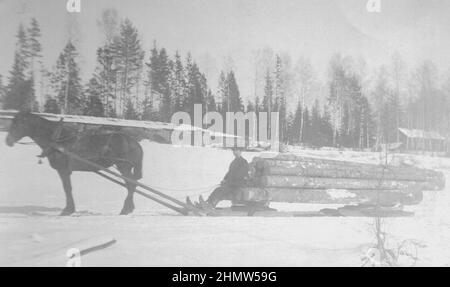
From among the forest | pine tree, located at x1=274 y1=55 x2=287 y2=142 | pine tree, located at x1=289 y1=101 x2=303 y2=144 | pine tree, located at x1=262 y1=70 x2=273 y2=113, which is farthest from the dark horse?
pine tree, located at x1=289 y1=101 x2=303 y2=144

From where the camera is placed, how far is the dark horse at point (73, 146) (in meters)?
5.27

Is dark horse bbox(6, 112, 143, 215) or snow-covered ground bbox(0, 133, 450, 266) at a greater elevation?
dark horse bbox(6, 112, 143, 215)

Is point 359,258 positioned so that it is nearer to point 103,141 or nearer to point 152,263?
point 152,263

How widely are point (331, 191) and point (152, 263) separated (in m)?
3.38

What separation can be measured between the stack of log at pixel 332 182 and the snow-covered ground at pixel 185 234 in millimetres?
385

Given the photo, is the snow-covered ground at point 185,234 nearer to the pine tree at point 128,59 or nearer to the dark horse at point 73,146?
the dark horse at point 73,146

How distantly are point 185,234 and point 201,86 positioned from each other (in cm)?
330

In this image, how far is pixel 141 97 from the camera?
6.52 metres

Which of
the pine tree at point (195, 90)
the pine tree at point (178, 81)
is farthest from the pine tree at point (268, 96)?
the pine tree at point (178, 81)

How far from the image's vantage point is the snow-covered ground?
3.52 meters

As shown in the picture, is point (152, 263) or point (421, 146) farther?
point (421, 146)

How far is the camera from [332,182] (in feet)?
18.6

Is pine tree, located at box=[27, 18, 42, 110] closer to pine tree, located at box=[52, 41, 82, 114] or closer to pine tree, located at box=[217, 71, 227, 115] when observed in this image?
pine tree, located at box=[52, 41, 82, 114]
